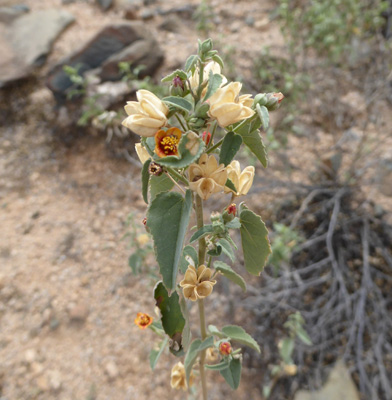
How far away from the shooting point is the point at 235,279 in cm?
91

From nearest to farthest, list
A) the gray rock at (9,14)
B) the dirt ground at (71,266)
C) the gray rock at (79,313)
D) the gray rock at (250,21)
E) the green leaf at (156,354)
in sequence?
the green leaf at (156,354)
the dirt ground at (71,266)
the gray rock at (79,313)
the gray rock at (9,14)
the gray rock at (250,21)

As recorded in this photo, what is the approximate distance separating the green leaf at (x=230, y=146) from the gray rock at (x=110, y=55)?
8.99 feet

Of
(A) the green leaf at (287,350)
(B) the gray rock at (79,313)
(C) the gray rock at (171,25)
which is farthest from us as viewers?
(C) the gray rock at (171,25)

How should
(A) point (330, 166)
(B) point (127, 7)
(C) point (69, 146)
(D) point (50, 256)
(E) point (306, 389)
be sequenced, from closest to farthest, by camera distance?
1. (E) point (306, 389)
2. (D) point (50, 256)
3. (A) point (330, 166)
4. (C) point (69, 146)
5. (B) point (127, 7)

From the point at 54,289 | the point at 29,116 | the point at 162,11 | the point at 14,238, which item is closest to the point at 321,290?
the point at 54,289

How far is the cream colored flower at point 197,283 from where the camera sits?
2.72ft

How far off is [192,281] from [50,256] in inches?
78.3

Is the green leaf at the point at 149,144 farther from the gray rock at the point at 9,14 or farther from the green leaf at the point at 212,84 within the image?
the gray rock at the point at 9,14

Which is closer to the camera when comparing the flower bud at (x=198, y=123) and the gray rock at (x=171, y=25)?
the flower bud at (x=198, y=123)

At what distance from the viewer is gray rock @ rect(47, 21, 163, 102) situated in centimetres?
313

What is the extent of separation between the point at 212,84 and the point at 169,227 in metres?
0.29

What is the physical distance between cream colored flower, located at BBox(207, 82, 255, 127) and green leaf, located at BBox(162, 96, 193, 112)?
41 mm

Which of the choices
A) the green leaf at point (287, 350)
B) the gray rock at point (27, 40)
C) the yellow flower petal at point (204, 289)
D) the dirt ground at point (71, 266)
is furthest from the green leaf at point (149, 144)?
the gray rock at point (27, 40)

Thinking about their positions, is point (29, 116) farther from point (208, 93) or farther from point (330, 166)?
point (208, 93)
